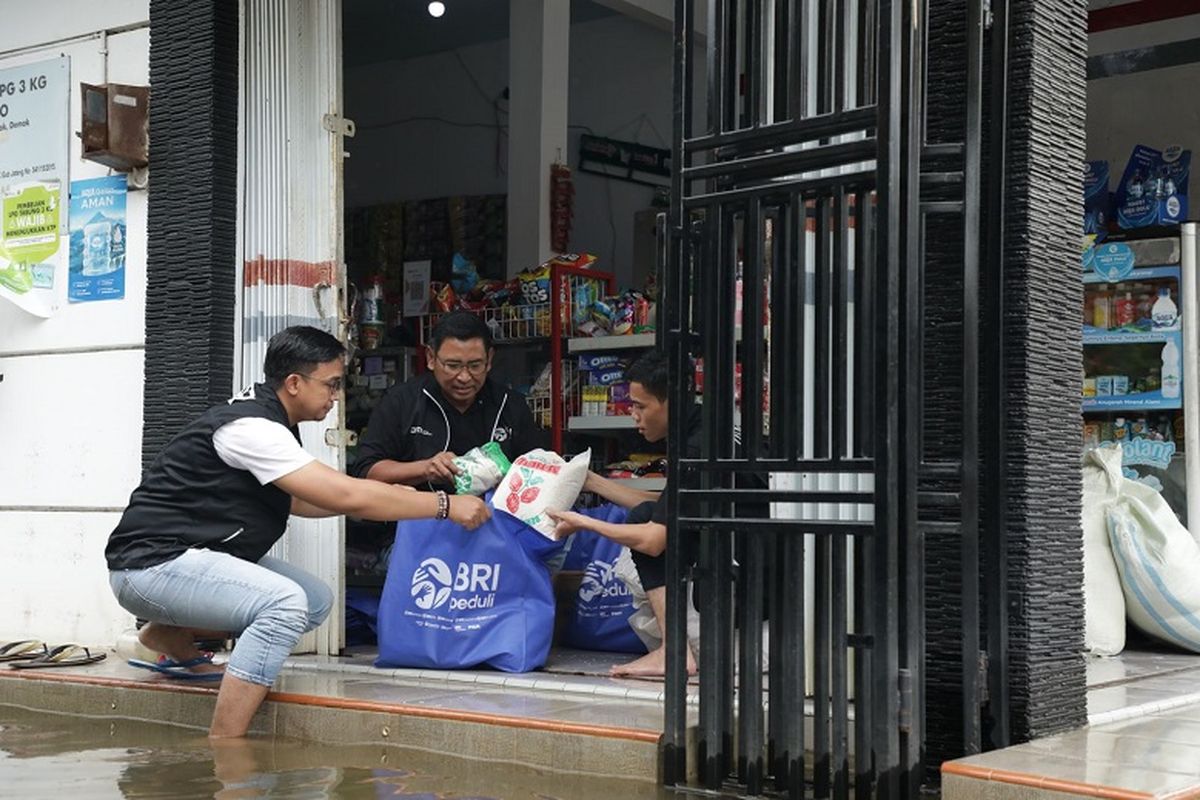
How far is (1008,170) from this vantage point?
4.08 meters

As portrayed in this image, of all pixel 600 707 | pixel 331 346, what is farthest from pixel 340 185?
pixel 600 707

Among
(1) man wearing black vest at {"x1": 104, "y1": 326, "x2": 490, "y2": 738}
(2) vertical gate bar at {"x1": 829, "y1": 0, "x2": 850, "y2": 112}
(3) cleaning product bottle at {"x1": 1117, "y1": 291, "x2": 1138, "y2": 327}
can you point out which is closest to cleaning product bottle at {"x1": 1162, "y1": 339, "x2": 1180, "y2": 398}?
(3) cleaning product bottle at {"x1": 1117, "y1": 291, "x2": 1138, "y2": 327}

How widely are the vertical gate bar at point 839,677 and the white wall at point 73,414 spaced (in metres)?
3.54

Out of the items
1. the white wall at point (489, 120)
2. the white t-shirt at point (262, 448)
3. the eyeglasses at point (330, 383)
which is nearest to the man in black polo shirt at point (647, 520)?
the eyeglasses at point (330, 383)

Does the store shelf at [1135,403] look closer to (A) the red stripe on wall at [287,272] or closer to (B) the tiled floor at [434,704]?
(B) the tiled floor at [434,704]

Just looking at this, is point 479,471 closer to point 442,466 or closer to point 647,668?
point 442,466

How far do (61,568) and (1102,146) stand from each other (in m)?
5.61

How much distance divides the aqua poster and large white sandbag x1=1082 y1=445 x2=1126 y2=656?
4.02 m

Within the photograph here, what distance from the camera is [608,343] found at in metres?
7.82

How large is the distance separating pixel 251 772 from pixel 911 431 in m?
2.16

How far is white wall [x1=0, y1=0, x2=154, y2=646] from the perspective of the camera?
6.50m

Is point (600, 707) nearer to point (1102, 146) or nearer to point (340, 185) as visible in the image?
point (340, 185)

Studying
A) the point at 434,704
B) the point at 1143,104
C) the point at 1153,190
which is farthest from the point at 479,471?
the point at 1143,104

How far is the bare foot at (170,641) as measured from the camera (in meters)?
5.70
